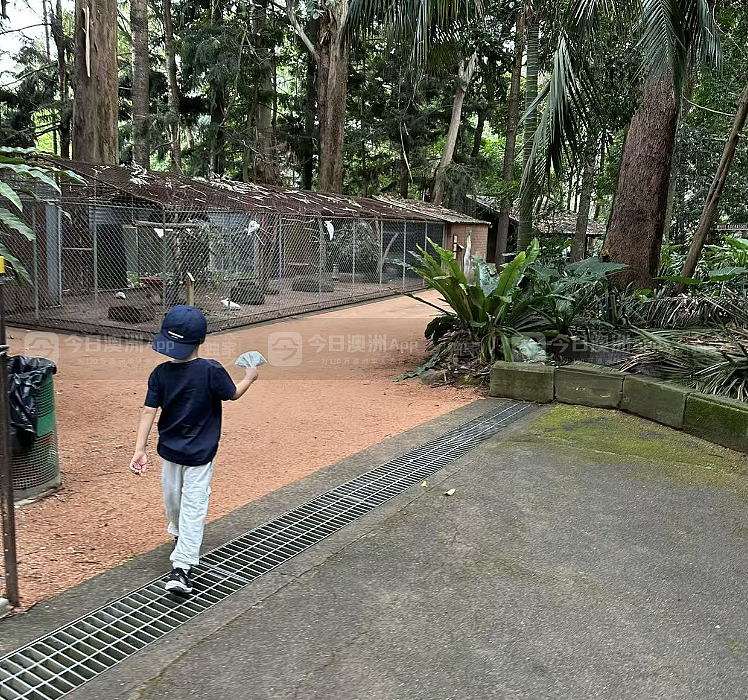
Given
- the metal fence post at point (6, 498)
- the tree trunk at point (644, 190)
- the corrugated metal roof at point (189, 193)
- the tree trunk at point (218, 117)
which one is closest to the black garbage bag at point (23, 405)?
the metal fence post at point (6, 498)

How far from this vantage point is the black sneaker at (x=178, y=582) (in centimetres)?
318

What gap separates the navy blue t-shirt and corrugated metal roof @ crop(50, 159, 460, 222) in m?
9.09

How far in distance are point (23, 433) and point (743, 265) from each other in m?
9.06

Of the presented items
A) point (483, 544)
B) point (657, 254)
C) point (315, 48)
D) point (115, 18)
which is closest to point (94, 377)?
point (483, 544)

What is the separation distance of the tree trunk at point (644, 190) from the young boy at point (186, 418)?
24.0ft

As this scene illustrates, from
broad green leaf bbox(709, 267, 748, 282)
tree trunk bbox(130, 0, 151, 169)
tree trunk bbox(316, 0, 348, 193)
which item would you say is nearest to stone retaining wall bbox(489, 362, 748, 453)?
broad green leaf bbox(709, 267, 748, 282)

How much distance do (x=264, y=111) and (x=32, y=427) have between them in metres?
26.5

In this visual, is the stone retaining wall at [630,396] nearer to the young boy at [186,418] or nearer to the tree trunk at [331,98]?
the young boy at [186,418]

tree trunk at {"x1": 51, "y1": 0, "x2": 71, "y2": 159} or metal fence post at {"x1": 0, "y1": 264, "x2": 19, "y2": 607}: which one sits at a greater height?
tree trunk at {"x1": 51, "y1": 0, "x2": 71, "y2": 159}

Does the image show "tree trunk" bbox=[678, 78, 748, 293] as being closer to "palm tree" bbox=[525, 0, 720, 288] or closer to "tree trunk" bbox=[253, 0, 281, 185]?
"palm tree" bbox=[525, 0, 720, 288]

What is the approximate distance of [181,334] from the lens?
3.22m

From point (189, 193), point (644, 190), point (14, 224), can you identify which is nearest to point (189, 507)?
point (14, 224)

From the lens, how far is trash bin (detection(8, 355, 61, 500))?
4.22 metres

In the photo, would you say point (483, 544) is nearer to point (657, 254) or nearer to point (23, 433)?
point (23, 433)
